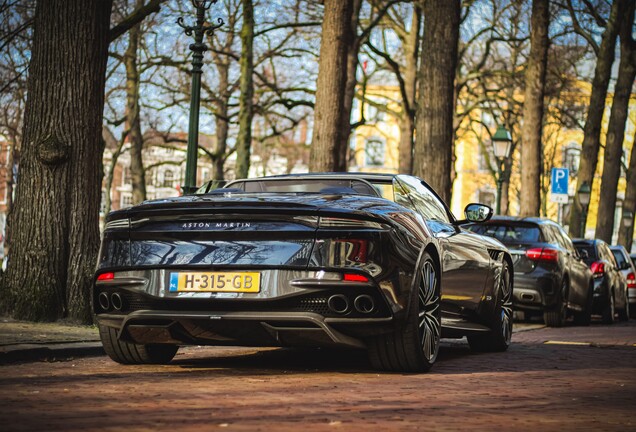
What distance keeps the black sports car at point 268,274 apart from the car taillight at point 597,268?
46.2 ft

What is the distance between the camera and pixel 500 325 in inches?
419

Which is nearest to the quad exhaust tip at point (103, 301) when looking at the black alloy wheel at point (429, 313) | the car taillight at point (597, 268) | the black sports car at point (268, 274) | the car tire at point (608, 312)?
the black sports car at point (268, 274)

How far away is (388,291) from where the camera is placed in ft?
24.0

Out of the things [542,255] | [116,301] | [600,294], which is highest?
[542,255]

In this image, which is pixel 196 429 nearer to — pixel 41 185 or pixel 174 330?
pixel 174 330

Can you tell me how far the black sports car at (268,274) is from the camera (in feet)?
23.5

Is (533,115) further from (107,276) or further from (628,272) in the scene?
(107,276)

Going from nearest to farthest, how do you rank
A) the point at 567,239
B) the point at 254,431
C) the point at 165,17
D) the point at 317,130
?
the point at 254,431, the point at 567,239, the point at 317,130, the point at 165,17

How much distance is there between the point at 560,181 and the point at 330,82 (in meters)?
14.5

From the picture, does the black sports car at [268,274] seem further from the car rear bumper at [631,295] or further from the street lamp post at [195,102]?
the car rear bumper at [631,295]

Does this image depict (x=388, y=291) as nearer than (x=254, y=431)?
No

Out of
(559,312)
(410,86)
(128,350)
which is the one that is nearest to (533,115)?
(410,86)

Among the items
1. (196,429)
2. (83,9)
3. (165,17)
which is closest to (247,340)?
(196,429)

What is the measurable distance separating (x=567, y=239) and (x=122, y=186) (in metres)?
94.4
